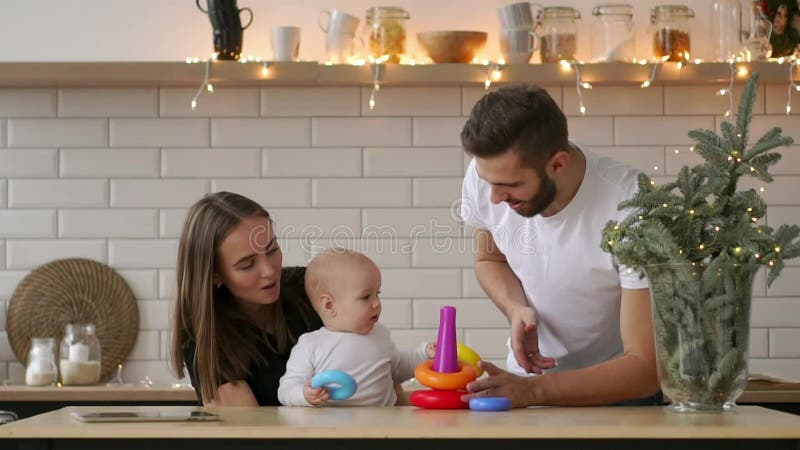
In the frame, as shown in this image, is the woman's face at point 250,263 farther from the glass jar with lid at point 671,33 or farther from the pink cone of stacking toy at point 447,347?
the glass jar with lid at point 671,33

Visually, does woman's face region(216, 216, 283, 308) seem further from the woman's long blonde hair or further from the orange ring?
the orange ring

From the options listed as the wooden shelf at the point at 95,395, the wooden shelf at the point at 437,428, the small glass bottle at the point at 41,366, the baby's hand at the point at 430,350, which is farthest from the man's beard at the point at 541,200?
the small glass bottle at the point at 41,366

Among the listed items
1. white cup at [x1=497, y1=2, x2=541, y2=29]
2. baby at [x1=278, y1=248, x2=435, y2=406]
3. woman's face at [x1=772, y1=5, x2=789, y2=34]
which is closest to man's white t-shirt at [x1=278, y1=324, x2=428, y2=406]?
baby at [x1=278, y1=248, x2=435, y2=406]

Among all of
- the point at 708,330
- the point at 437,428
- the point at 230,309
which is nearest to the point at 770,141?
the point at 708,330

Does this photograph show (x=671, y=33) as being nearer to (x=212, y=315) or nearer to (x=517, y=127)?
(x=517, y=127)

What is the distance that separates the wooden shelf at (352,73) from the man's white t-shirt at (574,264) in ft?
3.61

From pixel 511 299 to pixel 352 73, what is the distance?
55.8 inches

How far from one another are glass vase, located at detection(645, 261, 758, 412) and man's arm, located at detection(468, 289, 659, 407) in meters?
0.24

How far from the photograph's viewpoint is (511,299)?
111 inches

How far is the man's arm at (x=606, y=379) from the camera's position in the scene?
220cm

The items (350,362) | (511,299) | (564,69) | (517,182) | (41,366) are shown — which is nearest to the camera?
(350,362)

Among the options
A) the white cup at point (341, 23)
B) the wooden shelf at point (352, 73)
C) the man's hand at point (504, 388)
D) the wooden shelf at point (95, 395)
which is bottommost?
the wooden shelf at point (95, 395)

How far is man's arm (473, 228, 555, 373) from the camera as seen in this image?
2.50 m

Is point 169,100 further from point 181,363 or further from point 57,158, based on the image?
point 181,363
